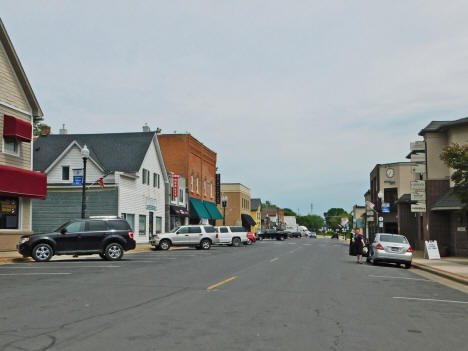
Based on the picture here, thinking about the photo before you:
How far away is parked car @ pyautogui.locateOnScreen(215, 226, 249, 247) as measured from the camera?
150 feet

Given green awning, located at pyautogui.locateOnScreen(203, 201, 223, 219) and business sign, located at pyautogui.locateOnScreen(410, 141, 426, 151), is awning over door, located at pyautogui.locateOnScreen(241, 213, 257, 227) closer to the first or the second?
green awning, located at pyautogui.locateOnScreen(203, 201, 223, 219)

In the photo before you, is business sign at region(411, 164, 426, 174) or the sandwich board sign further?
business sign at region(411, 164, 426, 174)

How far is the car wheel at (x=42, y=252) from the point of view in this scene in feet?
73.8

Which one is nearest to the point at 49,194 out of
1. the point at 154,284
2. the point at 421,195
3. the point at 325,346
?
the point at 421,195

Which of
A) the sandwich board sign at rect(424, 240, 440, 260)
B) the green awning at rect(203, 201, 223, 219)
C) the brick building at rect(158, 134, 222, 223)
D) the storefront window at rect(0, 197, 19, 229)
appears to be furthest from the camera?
the green awning at rect(203, 201, 223, 219)

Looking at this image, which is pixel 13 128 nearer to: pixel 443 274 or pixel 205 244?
pixel 205 244

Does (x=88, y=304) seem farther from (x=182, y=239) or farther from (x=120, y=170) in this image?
(x=120, y=170)

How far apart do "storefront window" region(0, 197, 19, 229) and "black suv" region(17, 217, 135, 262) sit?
4.64m

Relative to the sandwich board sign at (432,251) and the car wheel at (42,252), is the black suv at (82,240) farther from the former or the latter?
the sandwich board sign at (432,251)

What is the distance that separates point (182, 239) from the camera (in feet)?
125

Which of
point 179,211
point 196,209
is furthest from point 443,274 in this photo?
point 196,209

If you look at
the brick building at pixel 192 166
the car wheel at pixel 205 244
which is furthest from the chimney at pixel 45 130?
the car wheel at pixel 205 244

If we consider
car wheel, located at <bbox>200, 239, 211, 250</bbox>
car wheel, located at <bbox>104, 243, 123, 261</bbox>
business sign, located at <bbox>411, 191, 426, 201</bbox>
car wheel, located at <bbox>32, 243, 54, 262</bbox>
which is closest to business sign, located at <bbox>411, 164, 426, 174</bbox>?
business sign, located at <bbox>411, 191, 426, 201</bbox>

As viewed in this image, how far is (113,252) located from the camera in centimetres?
2412
